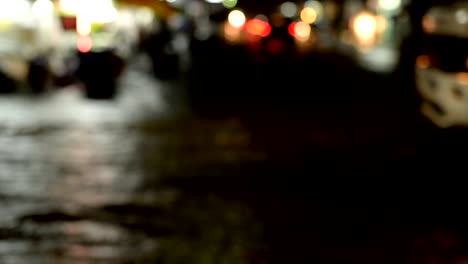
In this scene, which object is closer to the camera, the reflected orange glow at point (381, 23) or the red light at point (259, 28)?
Answer: the red light at point (259, 28)

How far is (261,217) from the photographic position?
11.4 meters

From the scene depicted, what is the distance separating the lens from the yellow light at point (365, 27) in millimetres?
56375

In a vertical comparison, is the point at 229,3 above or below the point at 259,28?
below

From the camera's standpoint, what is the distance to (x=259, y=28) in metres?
45.3

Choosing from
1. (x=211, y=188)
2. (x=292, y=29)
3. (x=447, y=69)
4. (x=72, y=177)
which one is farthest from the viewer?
(x=292, y=29)

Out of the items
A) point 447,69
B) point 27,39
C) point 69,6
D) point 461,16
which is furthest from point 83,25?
point 447,69

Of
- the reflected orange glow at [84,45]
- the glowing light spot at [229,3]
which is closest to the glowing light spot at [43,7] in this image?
the reflected orange glow at [84,45]

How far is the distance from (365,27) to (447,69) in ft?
127

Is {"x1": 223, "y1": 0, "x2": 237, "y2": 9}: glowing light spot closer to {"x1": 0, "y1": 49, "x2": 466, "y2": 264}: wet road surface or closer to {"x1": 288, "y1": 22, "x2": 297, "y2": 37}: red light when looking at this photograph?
{"x1": 288, "y1": 22, "x2": 297, "y2": 37}: red light

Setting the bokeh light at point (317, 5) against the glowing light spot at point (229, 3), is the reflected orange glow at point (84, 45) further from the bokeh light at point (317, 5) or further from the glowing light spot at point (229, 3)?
the bokeh light at point (317, 5)

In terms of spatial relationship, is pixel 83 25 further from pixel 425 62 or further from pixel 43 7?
pixel 425 62

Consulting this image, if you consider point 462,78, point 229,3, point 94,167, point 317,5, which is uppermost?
point 462,78

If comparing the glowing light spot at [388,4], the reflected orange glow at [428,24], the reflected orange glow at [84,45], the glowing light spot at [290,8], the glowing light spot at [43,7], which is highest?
the glowing light spot at [43,7]

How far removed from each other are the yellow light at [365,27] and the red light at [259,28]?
10424 millimetres
